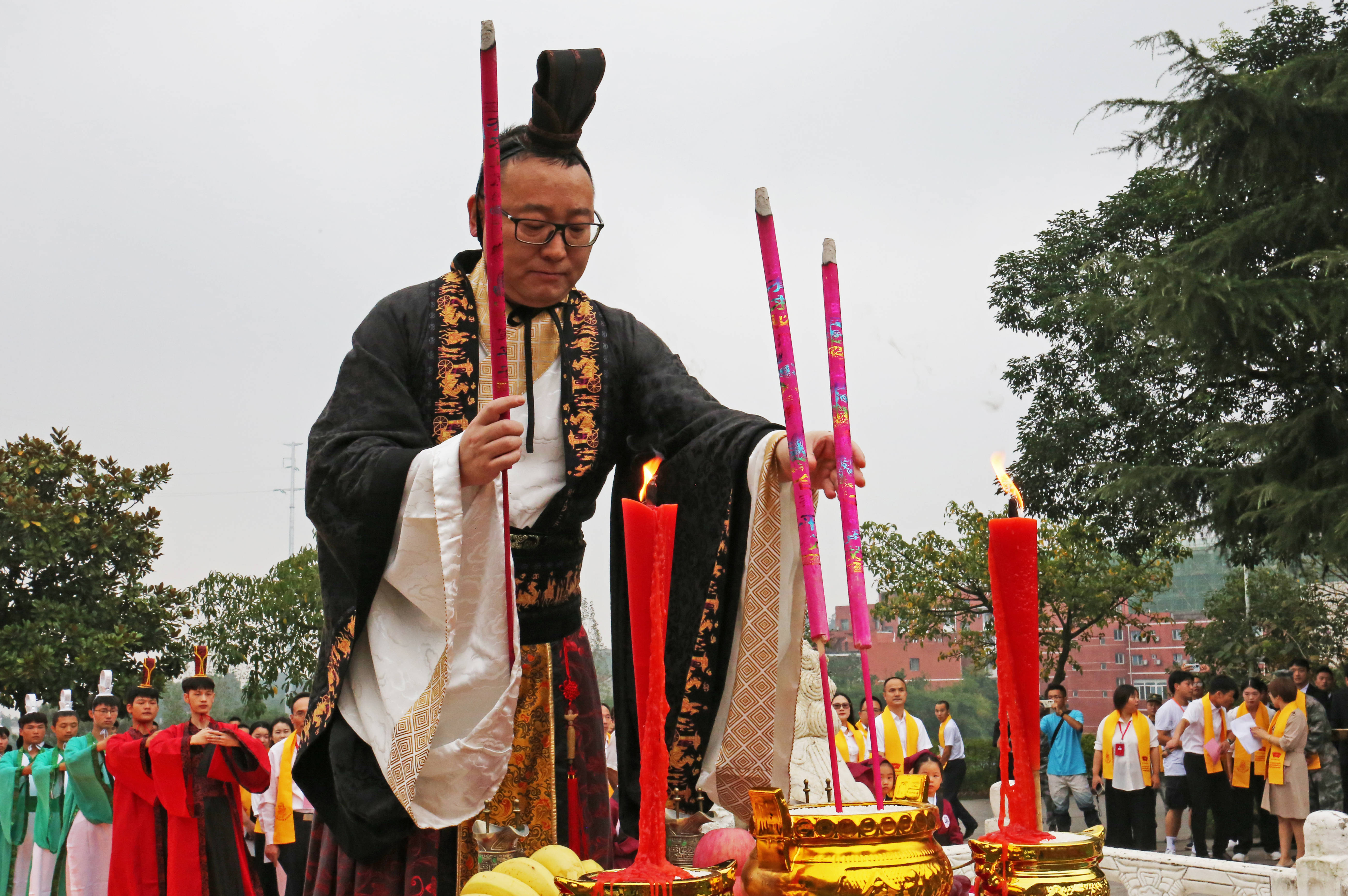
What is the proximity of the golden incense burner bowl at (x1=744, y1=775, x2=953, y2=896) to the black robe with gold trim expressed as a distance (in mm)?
1346

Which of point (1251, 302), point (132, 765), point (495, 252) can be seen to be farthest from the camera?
point (1251, 302)

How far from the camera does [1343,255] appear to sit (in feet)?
42.1

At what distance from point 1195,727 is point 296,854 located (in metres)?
8.07

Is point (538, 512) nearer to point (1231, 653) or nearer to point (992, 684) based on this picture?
point (992, 684)

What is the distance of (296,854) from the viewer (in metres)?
9.85

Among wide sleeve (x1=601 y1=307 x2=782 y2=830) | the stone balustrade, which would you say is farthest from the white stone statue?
wide sleeve (x1=601 y1=307 x2=782 y2=830)

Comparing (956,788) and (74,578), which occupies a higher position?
(74,578)

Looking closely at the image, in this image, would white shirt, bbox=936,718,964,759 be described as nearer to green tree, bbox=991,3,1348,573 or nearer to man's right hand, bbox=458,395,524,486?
green tree, bbox=991,3,1348,573

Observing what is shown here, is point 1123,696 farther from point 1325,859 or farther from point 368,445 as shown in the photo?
point 368,445

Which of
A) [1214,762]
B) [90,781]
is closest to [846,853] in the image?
[90,781]

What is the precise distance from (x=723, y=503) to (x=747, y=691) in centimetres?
45

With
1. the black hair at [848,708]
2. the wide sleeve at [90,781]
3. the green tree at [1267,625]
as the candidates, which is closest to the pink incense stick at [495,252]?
the black hair at [848,708]

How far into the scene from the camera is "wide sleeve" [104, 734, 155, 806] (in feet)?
30.3

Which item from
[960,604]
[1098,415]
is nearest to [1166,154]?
[1098,415]
